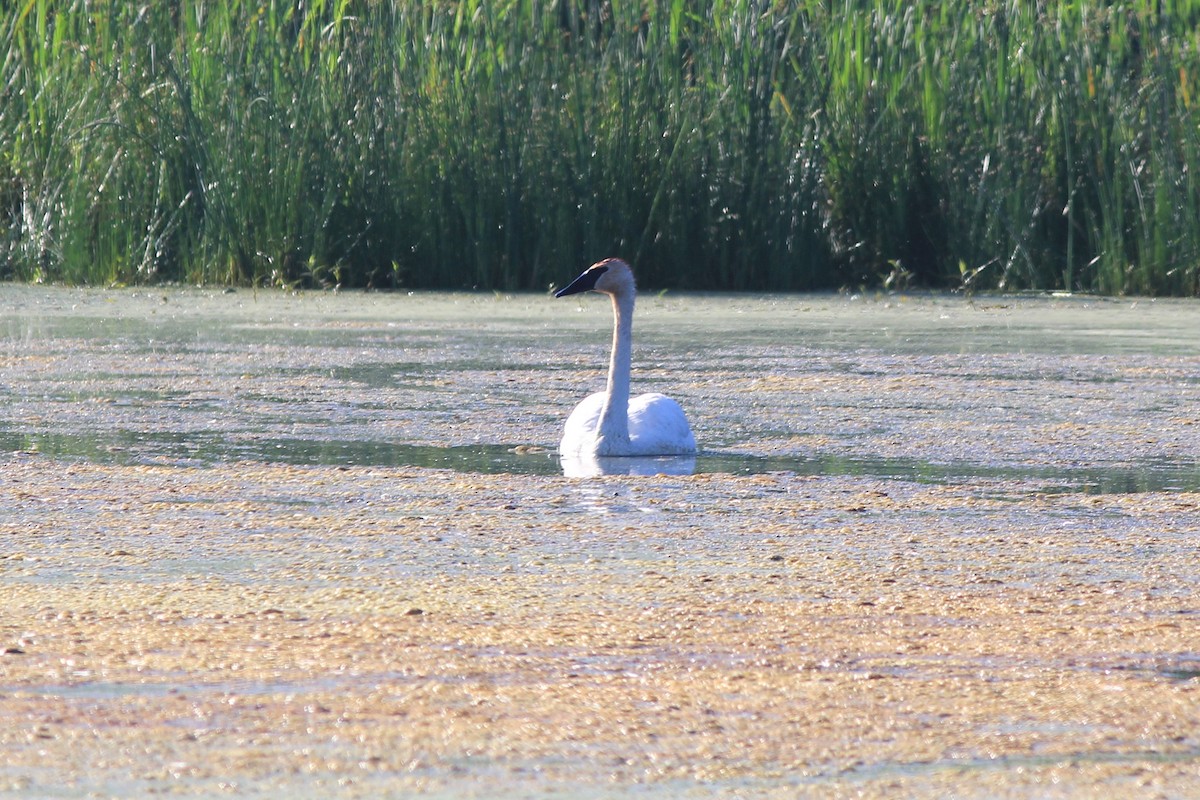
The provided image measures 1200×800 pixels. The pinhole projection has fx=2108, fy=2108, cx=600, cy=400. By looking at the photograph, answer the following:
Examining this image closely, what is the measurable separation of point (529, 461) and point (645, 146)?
5944 mm

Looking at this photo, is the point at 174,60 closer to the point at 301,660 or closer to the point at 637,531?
the point at 637,531

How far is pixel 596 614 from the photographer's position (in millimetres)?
3775

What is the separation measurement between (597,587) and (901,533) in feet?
3.19

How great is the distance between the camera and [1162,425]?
6.60m

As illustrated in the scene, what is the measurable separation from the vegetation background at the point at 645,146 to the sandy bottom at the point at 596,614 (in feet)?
15.3

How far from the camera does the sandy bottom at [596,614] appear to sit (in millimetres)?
2838

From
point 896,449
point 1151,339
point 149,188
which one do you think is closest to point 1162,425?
point 896,449

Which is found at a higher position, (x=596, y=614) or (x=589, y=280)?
(x=589, y=280)

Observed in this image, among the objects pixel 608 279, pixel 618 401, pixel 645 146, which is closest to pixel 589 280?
pixel 608 279

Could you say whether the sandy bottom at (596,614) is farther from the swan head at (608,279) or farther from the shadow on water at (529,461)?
the swan head at (608,279)

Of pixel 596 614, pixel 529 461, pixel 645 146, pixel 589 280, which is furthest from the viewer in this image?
pixel 645 146

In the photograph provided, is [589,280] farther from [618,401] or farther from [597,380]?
[597,380]

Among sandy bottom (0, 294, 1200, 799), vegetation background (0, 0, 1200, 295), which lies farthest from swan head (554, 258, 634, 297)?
vegetation background (0, 0, 1200, 295)

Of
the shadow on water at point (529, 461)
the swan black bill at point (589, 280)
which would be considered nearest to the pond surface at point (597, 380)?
the shadow on water at point (529, 461)
